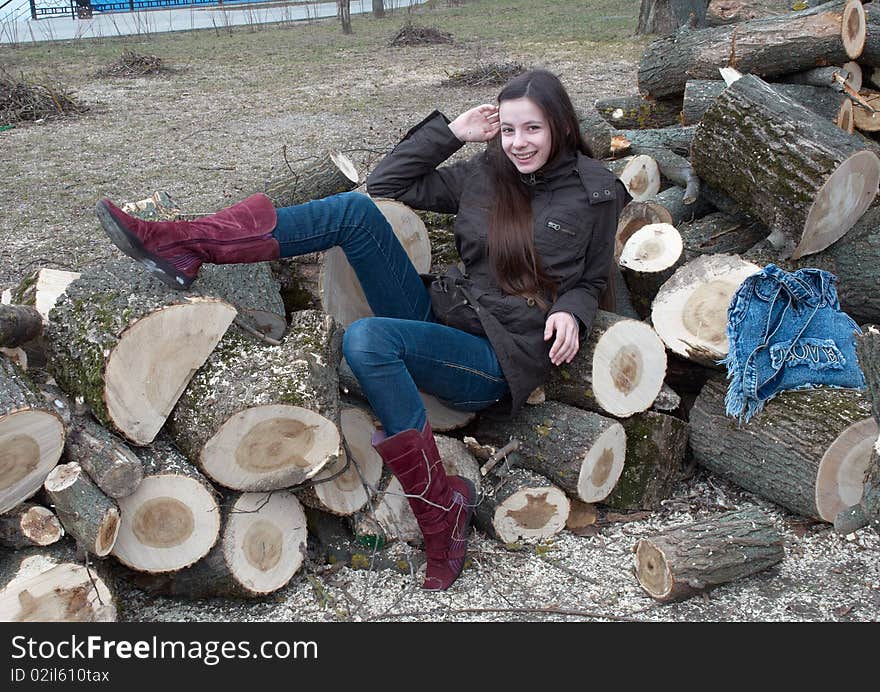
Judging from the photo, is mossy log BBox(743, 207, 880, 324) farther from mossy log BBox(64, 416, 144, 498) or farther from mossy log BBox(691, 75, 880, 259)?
mossy log BBox(64, 416, 144, 498)

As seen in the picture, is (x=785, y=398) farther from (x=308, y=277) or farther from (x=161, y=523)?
(x=161, y=523)

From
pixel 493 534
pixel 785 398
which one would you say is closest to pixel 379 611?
pixel 493 534

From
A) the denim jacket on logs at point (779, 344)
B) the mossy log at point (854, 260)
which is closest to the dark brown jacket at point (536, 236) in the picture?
the denim jacket on logs at point (779, 344)

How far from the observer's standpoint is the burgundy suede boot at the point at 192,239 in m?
2.41

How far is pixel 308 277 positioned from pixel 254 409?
0.85 metres

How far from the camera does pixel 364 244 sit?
2793mm

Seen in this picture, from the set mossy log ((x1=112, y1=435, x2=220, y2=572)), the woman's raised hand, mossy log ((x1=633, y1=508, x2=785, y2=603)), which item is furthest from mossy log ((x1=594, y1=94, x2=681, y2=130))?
mossy log ((x1=112, y1=435, x2=220, y2=572))

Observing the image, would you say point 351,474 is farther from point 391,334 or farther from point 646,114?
point 646,114

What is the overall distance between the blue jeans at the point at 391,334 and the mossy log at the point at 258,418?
0.54 feet

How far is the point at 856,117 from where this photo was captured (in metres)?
4.39

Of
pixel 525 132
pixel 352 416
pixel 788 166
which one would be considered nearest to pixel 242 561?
pixel 352 416

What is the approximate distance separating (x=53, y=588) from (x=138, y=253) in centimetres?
98

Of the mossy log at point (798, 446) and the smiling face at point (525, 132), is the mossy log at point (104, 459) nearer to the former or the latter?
the smiling face at point (525, 132)

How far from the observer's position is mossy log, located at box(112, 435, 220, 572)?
2451mm
